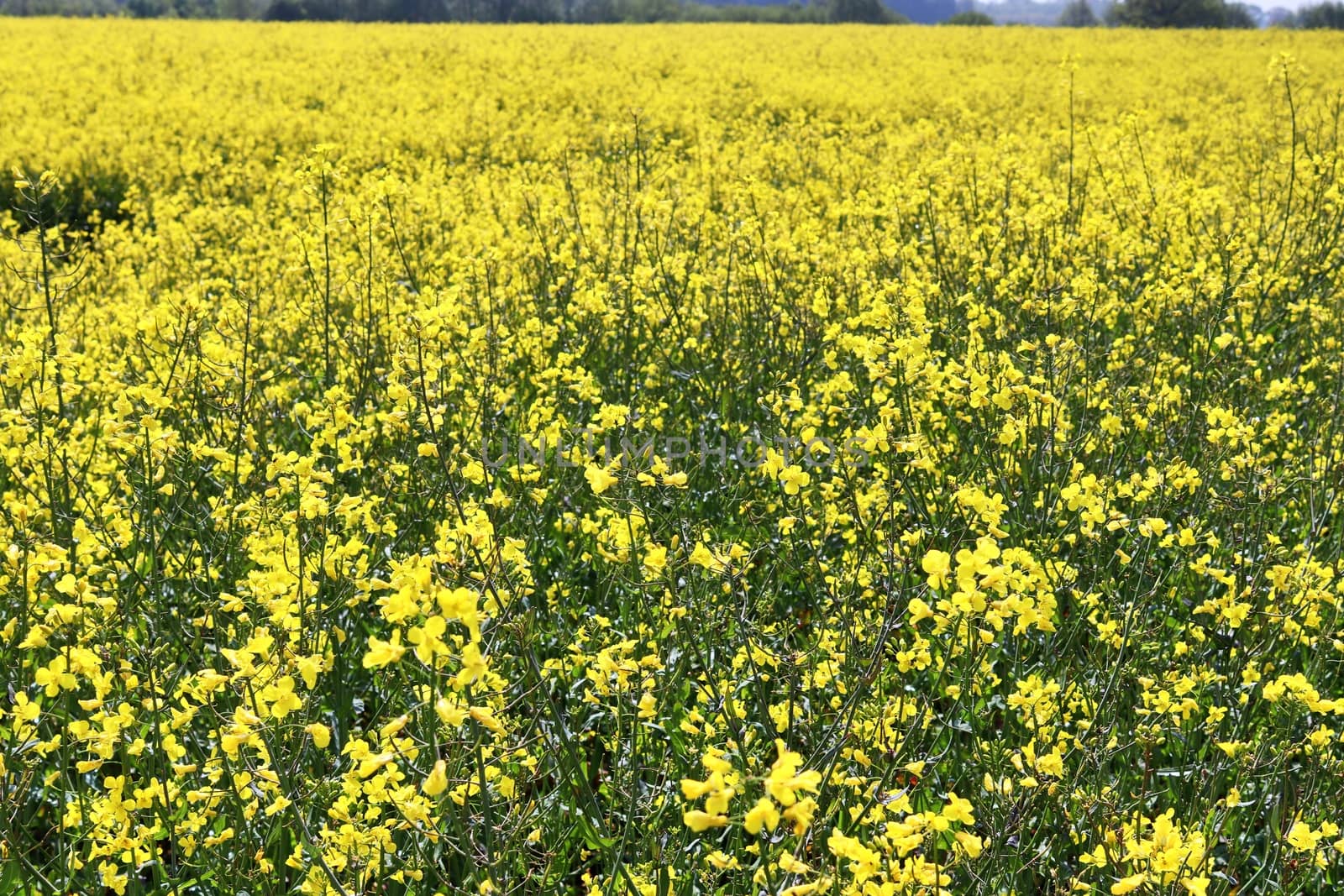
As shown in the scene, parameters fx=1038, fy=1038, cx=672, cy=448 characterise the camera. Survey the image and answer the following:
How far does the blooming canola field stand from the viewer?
7.02ft

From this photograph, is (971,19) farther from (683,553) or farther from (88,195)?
(683,553)

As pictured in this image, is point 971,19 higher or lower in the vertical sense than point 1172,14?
lower

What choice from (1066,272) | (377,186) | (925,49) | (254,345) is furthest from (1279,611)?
(925,49)

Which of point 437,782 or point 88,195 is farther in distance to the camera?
point 88,195

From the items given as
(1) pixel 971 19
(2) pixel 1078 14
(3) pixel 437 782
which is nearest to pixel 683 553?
(3) pixel 437 782

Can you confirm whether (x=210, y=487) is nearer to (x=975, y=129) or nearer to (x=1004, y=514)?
(x=1004, y=514)


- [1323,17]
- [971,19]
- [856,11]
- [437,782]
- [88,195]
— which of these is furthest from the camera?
[856,11]

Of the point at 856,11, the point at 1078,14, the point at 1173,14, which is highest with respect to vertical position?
the point at 1078,14

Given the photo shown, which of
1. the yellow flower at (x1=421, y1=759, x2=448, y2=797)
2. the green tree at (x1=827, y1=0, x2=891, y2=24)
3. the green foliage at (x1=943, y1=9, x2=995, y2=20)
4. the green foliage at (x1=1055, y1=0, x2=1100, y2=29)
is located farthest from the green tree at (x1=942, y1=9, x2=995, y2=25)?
the yellow flower at (x1=421, y1=759, x2=448, y2=797)

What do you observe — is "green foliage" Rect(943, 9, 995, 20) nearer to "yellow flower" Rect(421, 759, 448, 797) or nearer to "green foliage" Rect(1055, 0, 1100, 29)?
"green foliage" Rect(1055, 0, 1100, 29)

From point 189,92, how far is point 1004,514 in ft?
51.9

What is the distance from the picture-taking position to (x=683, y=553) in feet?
7.30

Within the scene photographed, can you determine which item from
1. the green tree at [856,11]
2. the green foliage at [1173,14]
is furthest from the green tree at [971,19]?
the green tree at [856,11]

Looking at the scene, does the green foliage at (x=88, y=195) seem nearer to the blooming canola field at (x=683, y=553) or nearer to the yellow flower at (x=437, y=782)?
the blooming canola field at (x=683, y=553)
